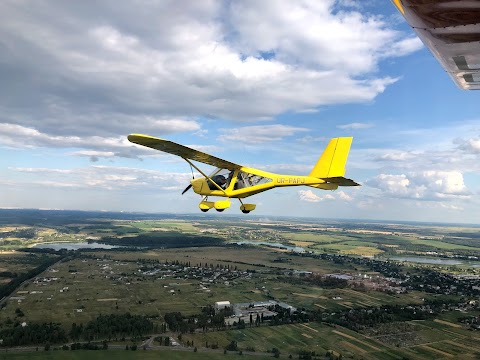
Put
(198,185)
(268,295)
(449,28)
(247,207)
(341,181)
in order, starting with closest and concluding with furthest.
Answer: (449,28), (341,181), (247,207), (198,185), (268,295)

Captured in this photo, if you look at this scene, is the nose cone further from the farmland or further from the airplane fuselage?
the farmland

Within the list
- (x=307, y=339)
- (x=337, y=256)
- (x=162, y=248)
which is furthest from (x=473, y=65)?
(x=162, y=248)

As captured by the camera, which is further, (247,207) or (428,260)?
(428,260)

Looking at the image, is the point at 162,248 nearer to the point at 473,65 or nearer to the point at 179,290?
the point at 179,290

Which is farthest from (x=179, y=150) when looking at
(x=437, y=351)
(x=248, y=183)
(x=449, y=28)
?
(x=437, y=351)

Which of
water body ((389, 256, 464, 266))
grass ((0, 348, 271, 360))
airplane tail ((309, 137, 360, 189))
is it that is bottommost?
grass ((0, 348, 271, 360))

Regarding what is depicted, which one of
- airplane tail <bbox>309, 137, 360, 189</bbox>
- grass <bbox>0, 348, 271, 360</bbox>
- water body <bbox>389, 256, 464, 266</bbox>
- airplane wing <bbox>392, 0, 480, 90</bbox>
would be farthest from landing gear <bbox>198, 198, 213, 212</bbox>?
water body <bbox>389, 256, 464, 266</bbox>

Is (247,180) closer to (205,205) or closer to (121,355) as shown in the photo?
(205,205)
